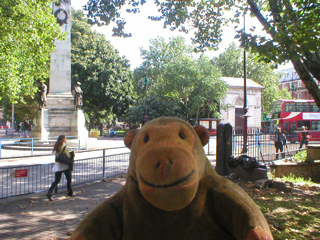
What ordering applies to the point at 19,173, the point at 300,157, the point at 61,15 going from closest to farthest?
the point at 19,173 < the point at 300,157 < the point at 61,15

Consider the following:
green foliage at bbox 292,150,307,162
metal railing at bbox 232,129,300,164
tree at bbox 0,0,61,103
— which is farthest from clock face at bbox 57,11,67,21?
green foliage at bbox 292,150,307,162

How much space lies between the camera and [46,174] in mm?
9156

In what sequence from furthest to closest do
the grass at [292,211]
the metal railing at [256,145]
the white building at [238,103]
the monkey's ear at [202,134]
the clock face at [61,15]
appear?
the white building at [238,103] → the clock face at [61,15] → the metal railing at [256,145] → the grass at [292,211] → the monkey's ear at [202,134]

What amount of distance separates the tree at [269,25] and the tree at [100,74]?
25.7m

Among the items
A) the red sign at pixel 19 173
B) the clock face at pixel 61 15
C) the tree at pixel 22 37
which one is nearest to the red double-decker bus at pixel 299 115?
the clock face at pixel 61 15

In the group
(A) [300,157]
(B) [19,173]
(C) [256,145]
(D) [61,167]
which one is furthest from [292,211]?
(A) [300,157]

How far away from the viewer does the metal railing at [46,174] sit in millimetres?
7910

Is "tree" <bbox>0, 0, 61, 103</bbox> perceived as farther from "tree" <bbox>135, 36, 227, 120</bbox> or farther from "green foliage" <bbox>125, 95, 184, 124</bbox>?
"tree" <bbox>135, 36, 227, 120</bbox>

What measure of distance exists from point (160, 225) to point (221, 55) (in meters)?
60.6

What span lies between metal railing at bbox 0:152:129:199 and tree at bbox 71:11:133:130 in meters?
25.8

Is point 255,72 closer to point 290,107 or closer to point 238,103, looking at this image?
point 238,103

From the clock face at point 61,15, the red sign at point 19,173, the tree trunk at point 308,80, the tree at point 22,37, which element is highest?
the clock face at point 61,15

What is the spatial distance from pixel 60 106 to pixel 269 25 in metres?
17.2

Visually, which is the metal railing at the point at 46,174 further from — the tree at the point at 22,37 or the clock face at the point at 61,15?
the clock face at the point at 61,15
